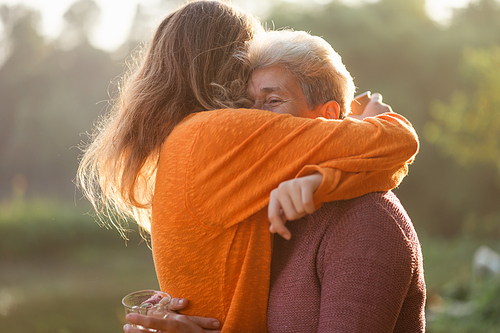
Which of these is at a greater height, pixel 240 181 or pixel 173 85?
pixel 173 85

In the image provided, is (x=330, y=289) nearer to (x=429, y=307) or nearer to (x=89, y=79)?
(x=429, y=307)

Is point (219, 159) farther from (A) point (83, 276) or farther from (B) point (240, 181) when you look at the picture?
(A) point (83, 276)

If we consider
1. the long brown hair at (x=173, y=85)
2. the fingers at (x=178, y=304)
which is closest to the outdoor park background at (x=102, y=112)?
the long brown hair at (x=173, y=85)

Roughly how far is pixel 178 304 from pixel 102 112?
205 inches

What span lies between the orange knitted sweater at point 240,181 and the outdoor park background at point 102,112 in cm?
359

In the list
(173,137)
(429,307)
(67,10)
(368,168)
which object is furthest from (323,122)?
(67,10)

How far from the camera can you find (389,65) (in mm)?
9664

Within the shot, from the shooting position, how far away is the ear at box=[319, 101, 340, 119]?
1.19 meters

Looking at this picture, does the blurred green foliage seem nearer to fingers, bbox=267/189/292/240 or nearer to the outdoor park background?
the outdoor park background

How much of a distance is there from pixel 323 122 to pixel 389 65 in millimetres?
9438

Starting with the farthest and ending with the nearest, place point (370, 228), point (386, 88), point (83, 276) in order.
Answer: point (386, 88)
point (83, 276)
point (370, 228)

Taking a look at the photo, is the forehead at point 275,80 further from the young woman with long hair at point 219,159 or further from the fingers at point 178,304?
the fingers at point 178,304

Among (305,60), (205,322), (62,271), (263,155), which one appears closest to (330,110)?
(305,60)

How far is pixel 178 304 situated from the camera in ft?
3.38
